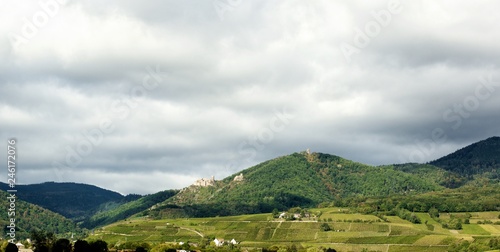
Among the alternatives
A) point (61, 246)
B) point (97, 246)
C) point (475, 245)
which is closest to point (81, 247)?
point (61, 246)

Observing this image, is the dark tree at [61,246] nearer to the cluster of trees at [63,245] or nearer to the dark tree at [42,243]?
the cluster of trees at [63,245]

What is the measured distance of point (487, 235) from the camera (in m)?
195

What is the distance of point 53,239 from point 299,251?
226ft

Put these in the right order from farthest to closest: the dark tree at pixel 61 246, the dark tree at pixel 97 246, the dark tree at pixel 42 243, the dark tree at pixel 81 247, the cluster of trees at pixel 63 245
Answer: the dark tree at pixel 97 246 < the dark tree at pixel 81 247 < the dark tree at pixel 42 243 < the cluster of trees at pixel 63 245 < the dark tree at pixel 61 246

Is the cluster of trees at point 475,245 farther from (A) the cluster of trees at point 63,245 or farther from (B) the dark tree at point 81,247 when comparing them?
(B) the dark tree at point 81,247

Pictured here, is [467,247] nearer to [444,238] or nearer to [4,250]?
[444,238]

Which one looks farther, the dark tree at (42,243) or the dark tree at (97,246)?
the dark tree at (97,246)

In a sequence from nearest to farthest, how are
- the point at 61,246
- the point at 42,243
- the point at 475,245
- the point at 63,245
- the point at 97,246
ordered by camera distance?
1. the point at 61,246
2. the point at 63,245
3. the point at 42,243
4. the point at 97,246
5. the point at 475,245

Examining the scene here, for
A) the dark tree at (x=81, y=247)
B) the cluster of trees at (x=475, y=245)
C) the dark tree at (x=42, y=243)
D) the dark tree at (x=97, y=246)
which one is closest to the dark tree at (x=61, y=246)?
the dark tree at (x=81, y=247)

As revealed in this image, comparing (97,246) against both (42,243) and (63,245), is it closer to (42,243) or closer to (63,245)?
(63,245)

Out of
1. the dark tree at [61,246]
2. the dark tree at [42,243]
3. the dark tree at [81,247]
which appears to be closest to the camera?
the dark tree at [61,246]

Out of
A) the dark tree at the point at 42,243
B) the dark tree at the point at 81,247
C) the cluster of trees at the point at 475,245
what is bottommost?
the cluster of trees at the point at 475,245

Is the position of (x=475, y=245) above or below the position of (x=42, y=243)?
below

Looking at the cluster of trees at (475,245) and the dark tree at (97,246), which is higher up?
the dark tree at (97,246)
